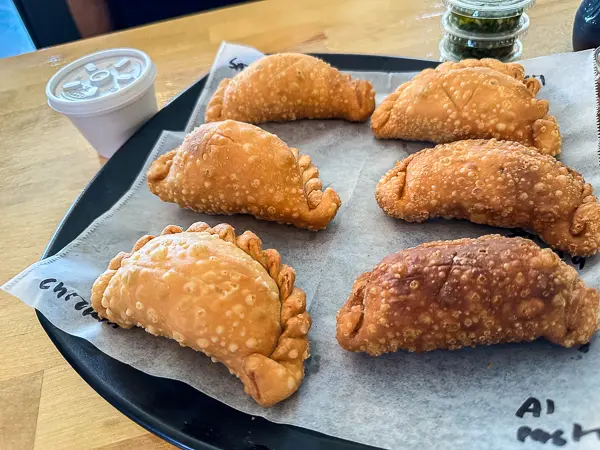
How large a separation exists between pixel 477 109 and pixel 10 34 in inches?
122

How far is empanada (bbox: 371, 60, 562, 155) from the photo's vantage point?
141cm

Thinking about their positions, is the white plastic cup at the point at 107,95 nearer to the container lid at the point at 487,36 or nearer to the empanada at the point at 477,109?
the empanada at the point at 477,109

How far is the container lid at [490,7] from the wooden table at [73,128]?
0.32 metres

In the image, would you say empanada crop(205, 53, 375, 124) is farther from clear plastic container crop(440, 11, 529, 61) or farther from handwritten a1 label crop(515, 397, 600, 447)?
handwritten a1 label crop(515, 397, 600, 447)

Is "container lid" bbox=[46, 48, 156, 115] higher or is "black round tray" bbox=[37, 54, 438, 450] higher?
"container lid" bbox=[46, 48, 156, 115]

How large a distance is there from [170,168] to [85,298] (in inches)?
16.4

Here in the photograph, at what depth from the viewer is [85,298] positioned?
122cm

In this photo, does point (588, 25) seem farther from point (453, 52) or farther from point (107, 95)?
point (107, 95)

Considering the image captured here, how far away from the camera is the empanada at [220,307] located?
3.35 ft

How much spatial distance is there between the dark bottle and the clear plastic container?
179 millimetres

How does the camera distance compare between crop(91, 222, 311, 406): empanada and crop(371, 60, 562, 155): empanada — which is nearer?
crop(91, 222, 311, 406): empanada

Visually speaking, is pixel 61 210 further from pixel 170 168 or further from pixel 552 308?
pixel 552 308

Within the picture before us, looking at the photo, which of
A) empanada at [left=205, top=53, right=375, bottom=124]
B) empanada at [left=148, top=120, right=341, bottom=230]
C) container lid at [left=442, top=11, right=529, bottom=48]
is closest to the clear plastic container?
container lid at [left=442, top=11, right=529, bottom=48]

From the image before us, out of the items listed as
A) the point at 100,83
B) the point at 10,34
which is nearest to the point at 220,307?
the point at 100,83
